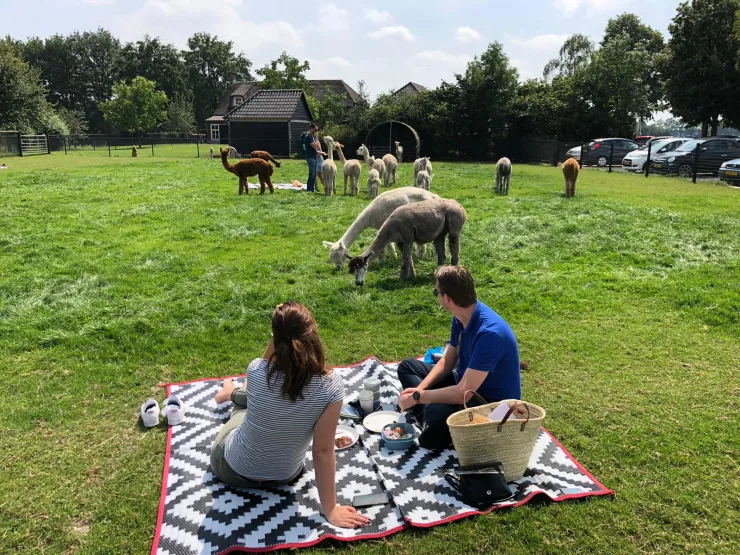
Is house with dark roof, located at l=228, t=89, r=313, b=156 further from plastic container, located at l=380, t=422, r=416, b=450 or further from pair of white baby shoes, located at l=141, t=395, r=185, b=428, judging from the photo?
plastic container, located at l=380, t=422, r=416, b=450

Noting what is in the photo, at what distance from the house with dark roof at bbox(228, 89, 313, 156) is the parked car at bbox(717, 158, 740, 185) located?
82.9 feet

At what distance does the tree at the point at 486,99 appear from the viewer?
36562mm

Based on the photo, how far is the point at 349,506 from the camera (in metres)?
3.71

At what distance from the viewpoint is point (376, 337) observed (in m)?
6.99

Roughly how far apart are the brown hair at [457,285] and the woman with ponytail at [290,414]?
1129 mm

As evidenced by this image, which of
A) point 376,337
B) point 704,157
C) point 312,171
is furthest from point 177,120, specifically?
point 376,337

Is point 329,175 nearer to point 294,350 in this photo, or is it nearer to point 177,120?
point 294,350

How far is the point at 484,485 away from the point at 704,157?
86.6 feet

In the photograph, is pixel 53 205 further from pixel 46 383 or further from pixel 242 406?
pixel 242 406

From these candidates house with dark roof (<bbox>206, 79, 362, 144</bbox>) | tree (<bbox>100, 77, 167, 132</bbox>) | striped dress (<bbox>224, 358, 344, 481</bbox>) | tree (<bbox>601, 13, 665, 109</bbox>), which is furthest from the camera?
house with dark roof (<bbox>206, 79, 362, 144</bbox>)

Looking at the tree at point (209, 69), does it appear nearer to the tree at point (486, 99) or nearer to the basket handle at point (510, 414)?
the tree at point (486, 99)

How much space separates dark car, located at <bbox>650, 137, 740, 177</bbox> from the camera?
24.2 meters

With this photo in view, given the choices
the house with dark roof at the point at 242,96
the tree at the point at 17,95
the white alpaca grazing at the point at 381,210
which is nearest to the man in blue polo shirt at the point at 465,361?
the white alpaca grazing at the point at 381,210

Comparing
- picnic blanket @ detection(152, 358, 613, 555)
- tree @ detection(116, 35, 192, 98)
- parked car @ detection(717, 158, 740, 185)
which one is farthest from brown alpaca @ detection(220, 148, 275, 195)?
tree @ detection(116, 35, 192, 98)
